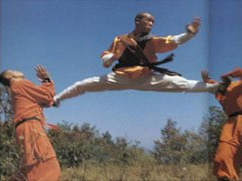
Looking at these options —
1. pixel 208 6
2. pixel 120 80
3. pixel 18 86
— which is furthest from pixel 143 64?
pixel 18 86

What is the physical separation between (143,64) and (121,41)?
15 cm

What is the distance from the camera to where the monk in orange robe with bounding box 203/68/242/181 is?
2977mm

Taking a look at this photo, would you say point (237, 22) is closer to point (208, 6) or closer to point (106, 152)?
point (208, 6)

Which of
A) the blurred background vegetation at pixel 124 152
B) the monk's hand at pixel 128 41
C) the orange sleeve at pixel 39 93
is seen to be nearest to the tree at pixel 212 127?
the blurred background vegetation at pixel 124 152

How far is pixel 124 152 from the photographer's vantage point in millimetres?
3254

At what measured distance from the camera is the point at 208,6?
3.00 meters

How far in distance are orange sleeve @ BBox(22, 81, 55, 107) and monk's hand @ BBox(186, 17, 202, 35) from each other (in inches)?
27.9

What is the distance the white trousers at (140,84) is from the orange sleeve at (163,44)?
0.12 m

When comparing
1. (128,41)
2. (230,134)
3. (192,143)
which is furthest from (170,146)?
(128,41)

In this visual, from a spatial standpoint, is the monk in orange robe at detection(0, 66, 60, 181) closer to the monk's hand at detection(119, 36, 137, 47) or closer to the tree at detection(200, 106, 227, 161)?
the monk's hand at detection(119, 36, 137, 47)

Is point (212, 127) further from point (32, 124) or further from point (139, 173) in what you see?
point (32, 124)

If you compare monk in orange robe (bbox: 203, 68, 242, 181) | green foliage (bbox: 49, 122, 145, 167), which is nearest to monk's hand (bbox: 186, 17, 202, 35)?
monk in orange robe (bbox: 203, 68, 242, 181)

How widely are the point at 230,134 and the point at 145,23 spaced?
64 centimetres

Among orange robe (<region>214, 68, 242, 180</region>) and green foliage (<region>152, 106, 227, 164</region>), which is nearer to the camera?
orange robe (<region>214, 68, 242, 180</region>)
